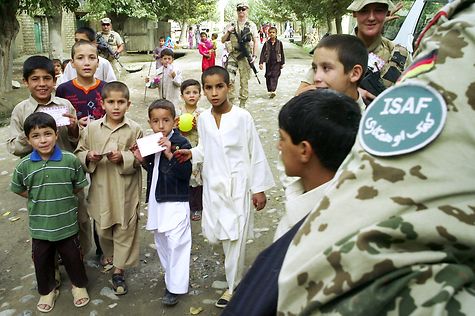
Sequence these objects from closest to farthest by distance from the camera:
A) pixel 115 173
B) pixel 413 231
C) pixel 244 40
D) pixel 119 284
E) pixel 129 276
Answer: pixel 413 231 → pixel 115 173 → pixel 119 284 → pixel 129 276 → pixel 244 40

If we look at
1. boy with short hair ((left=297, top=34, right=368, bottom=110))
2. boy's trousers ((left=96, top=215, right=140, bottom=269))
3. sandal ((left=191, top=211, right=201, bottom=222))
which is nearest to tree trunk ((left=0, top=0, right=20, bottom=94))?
sandal ((left=191, top=211, right=201, bottom=222))

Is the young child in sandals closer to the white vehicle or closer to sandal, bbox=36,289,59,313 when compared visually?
sandal, bbox=36,289,59,313

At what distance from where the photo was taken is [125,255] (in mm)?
3219

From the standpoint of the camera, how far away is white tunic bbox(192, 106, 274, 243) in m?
2.97

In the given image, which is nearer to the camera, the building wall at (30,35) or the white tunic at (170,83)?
the white tunic at (170,83)

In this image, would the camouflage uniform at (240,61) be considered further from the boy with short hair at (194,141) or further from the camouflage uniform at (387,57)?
the camouflage uniform at (387,57)

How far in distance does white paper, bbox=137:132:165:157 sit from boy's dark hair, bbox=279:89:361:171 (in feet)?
5.57

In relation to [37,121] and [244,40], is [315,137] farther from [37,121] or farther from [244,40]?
[244,40]

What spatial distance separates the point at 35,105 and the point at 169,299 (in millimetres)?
1841

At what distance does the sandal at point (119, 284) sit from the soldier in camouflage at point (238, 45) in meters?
5.62

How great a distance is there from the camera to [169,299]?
3057 mm

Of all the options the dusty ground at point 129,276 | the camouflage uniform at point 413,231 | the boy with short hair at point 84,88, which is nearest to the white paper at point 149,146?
the boy with short hair at point 84,88

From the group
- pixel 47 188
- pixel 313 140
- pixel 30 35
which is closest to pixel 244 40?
pixel 47 188

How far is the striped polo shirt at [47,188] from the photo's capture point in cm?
288
